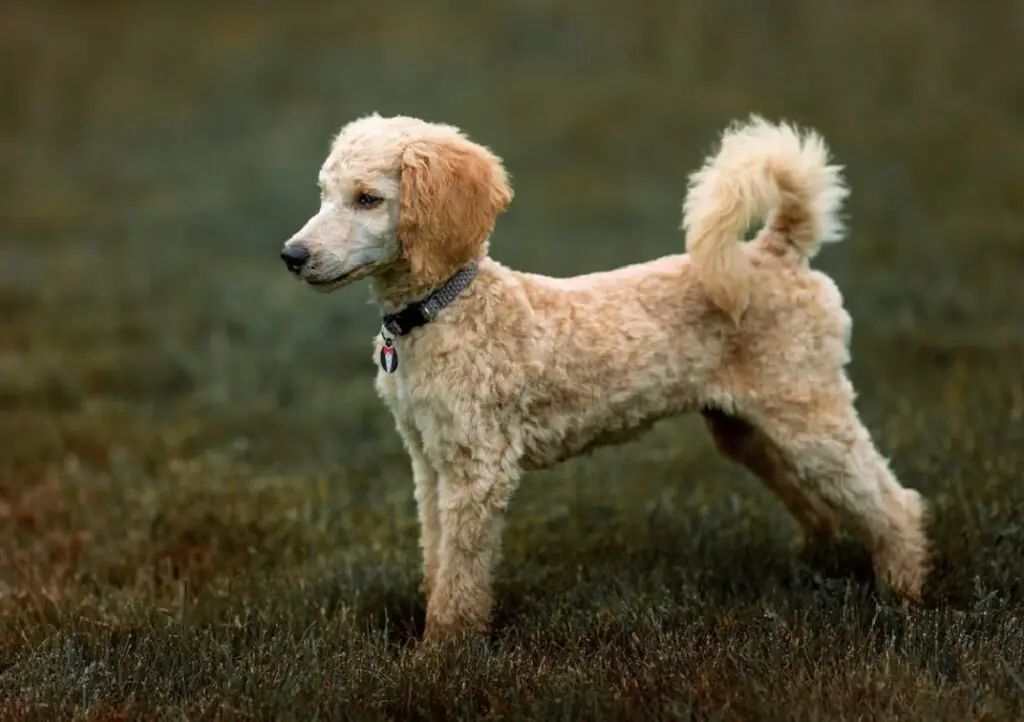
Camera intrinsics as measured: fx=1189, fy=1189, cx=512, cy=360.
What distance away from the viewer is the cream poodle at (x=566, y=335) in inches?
185

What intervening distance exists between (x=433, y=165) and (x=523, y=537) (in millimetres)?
2342

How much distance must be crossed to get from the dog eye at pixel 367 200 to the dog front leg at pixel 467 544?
3.62ft

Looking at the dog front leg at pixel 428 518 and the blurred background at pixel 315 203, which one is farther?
the blurred background at pixel 315 203

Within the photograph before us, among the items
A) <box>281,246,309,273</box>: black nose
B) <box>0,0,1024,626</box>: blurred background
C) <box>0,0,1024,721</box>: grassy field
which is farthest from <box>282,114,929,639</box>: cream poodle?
<box>0,0,1024,626</box>: blurred background

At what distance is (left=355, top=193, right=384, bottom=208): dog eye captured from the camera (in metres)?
4.68

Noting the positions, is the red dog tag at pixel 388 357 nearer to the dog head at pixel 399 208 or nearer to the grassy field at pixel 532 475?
the dog head at pixel 399 208

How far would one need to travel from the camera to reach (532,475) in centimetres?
713

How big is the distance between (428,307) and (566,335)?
59cm

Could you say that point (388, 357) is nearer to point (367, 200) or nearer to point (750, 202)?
point (367, 200)

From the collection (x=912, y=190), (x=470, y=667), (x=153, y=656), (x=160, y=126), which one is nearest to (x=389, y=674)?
(x=470, y=667)

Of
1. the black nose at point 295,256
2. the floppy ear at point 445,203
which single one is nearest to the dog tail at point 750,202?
the floppy ear at point 445,203

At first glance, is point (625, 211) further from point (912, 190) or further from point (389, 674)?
point (389, 674)

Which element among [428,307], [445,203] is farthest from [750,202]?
[428,307]

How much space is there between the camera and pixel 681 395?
5129mm
